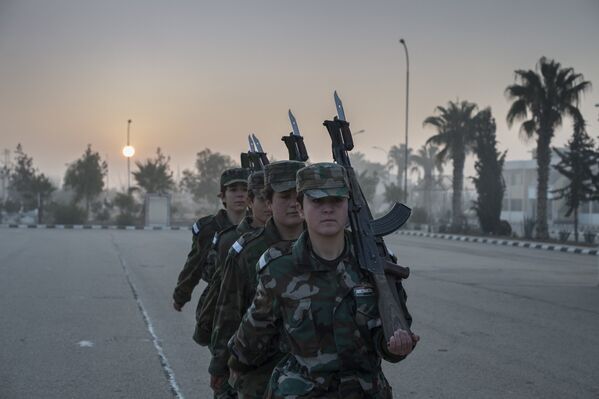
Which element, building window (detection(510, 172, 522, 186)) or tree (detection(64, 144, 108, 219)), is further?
building window (detection(510, 172, 522, 186))

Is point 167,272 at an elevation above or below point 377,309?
below

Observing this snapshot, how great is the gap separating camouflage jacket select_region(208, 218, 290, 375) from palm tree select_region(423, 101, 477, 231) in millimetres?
39385

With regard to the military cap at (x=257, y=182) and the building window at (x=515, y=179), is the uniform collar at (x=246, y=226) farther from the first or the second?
the building window at (x=515, y=179)

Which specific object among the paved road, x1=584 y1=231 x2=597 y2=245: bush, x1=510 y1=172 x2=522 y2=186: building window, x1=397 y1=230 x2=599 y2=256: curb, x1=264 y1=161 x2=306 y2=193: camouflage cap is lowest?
the paved road

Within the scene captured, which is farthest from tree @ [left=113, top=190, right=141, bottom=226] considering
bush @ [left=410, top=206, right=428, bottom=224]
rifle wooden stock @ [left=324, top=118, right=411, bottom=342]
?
rifle wooden stock @ [left=324, top=118, right=411, bottom=342]

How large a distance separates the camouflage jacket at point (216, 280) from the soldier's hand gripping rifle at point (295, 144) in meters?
0.47

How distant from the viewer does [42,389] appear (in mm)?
6242

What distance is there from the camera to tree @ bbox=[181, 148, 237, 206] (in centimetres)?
6956

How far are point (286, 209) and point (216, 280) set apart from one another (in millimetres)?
861

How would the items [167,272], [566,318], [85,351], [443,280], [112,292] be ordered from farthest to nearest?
[167,272] < [443,280] < [112,292] < [566,318] < [85,351]

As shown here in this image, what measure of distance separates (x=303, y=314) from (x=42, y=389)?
13.6 feet

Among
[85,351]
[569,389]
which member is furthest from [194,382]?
[569,389]

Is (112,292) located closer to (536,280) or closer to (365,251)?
(536,280)

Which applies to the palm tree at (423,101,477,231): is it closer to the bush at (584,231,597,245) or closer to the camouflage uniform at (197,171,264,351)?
the bush at (584,231,597,245)
